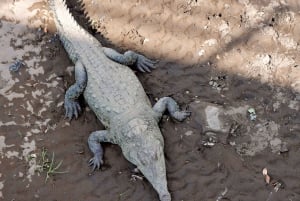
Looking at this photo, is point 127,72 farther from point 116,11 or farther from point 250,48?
point 250,48

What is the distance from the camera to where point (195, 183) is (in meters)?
5.34

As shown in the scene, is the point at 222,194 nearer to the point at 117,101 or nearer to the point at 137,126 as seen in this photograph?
the point at 137,126

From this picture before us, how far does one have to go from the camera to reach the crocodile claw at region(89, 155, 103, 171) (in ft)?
18.2

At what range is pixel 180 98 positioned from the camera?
5.88 m

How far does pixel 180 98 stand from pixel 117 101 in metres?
0.70

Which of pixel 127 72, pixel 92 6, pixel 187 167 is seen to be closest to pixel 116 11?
pixel 92 6

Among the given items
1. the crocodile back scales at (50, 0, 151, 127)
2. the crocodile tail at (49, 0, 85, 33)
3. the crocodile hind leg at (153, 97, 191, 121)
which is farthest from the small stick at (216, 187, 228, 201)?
→ the crocodile tail at (49, 0, 85, 33)

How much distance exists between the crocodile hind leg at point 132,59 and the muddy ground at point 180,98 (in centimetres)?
11

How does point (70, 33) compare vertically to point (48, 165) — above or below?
above

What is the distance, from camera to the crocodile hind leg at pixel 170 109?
Answer: 5.70m

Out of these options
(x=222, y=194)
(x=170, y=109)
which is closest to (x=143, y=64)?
(x=170, y=109)

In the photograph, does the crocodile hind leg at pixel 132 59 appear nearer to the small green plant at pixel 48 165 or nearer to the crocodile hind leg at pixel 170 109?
the crocodile hind leg at pixel 170 109

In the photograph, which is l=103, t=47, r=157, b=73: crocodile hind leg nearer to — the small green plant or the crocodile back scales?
the crocodile back scales

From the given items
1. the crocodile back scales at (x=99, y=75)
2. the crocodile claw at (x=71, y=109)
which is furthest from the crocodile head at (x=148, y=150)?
the crocodile claw at (x=71, y=109)
